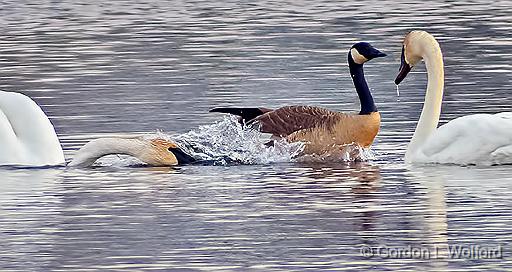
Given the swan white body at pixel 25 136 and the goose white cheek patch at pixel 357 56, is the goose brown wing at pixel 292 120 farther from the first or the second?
the swan white body at pixel 25 136

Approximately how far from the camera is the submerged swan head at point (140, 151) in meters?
12.4

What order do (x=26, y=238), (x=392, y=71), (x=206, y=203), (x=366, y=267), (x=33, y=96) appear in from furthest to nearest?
(x=392, y=71), (x=33, y=96), (x=206, y=203), (x=26, y=238), (x=366, y=267)

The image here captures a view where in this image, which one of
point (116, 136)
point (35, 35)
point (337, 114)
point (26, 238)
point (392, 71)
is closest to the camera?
point (26, 238)

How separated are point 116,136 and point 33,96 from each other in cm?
340

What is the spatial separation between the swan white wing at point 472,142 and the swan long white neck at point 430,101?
0.45 ft

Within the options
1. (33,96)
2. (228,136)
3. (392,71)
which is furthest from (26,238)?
(392,71)

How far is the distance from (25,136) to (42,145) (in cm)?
20

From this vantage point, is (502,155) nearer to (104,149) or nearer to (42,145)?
(104,149)

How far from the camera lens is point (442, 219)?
9797 millimetres

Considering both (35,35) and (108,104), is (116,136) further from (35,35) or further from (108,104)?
(35,35)

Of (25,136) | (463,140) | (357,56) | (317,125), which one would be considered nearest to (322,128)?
(317,125)

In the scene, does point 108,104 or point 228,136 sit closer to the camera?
point 228,136

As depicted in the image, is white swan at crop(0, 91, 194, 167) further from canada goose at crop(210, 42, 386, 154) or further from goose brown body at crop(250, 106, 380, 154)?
goose brown body at crop(250, 106, 380, 154)

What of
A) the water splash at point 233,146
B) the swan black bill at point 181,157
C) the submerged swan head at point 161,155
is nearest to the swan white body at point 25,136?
the submerged swan head at point 161,155
